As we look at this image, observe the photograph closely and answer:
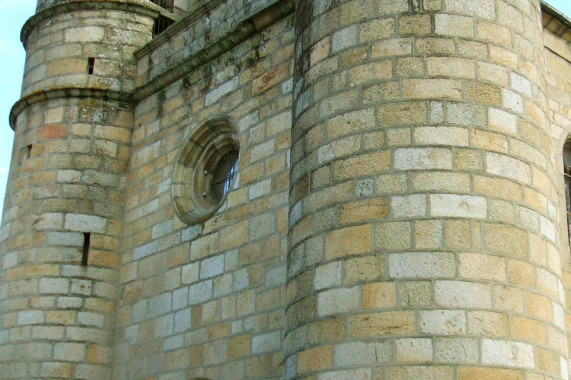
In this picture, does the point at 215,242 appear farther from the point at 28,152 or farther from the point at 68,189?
the point at 28,152

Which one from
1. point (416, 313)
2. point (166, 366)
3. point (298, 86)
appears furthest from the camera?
point (166, 366)

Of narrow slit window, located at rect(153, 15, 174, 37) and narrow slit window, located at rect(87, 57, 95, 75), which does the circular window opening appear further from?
narrow slit window, located at rect(153, 15, 174, 37)

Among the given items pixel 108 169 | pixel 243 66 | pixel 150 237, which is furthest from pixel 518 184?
pixel 108 169

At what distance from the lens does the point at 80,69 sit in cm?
1120

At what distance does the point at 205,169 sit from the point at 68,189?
1668 mm

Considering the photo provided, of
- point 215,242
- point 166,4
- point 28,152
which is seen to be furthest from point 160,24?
point 215,242

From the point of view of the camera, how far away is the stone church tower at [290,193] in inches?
241

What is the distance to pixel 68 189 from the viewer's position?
10664mm

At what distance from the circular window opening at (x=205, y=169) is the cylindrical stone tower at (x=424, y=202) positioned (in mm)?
2868

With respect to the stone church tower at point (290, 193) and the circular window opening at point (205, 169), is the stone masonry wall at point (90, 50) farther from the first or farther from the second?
the circular window opening at point (205, 169)

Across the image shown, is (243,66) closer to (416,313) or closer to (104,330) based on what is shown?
(104,330)

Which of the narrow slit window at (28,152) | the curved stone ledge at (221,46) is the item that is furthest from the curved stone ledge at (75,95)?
the narrow slit window at (28,152)

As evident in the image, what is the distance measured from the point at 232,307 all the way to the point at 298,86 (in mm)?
2405

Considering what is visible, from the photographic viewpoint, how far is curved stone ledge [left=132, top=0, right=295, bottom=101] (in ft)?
30.6
